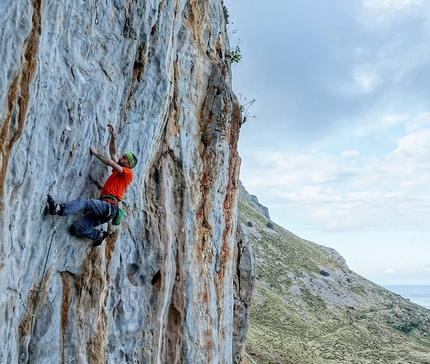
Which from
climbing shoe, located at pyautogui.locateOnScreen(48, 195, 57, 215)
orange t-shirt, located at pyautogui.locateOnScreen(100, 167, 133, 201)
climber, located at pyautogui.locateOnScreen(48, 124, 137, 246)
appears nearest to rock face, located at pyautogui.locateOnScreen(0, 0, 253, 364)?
climbing shoe, located at pyautogui.locateOnScreen(48, 195, 57, 215)

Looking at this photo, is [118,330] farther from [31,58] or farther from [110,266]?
[31,58]

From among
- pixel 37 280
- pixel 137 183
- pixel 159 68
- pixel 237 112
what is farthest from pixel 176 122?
pixel 37 280

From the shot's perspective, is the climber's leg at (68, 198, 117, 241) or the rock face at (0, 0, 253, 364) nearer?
the rock face at (0, 0, 253, 364)

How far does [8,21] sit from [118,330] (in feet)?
25.7

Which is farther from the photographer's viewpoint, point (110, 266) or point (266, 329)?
point (266, 329)

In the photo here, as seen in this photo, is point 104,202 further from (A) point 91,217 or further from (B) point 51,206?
(B) point 51,206

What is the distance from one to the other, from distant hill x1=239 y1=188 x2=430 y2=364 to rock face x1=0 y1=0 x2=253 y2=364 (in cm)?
1871

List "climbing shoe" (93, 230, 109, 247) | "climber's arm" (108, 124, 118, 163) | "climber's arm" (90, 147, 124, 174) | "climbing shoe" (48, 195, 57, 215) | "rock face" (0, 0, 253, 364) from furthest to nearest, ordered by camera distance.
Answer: "climber's arm" (108, 124, 118, 163)
"climbing shoe" (93, 230, 109, 247)
"climber's arm" (90, 147, 124, 174)
"climbing shoe" (48, 195, 57, 215)
"rock face" (0, 0, 253, 364)

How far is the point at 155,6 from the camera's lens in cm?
1077

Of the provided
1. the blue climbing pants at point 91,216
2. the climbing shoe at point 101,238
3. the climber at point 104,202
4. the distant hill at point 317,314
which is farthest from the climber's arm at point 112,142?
the distant hill at point 317,314

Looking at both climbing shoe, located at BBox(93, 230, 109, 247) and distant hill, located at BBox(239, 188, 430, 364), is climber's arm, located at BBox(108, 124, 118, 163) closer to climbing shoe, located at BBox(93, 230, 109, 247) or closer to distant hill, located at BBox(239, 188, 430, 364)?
climbing shoe, located at BBox(93, 230, 109, 247)

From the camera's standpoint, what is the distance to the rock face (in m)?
6.73

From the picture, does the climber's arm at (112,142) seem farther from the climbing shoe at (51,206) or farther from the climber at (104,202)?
the climbing shoe at (51,206)

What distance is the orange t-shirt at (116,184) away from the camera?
28.3 feet
